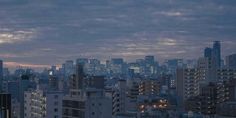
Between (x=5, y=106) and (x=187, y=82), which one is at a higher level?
(x=5, y=106)

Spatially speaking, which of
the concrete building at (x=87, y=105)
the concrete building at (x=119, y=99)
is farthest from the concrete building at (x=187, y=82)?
the concrete building at (x=87, y=105)

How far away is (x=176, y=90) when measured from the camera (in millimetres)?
62375

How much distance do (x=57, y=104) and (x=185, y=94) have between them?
2634cm

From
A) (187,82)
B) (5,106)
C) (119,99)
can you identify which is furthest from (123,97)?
(5,106)

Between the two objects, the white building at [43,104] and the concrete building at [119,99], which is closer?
the white building at [43,104]

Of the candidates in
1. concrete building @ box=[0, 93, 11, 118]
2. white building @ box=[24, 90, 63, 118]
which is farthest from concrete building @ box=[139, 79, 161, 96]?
concrete building @ box=[0, 93, 11, 118]

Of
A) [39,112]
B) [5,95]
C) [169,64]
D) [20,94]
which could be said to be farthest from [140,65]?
[5,95]

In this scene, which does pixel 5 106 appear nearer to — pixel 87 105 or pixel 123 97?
pixel 87 105

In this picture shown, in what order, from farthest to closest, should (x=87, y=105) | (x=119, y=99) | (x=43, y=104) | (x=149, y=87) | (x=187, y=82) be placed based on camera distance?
1. (x=149, y=87)
2. (x=187, y=82)
3. (x=119, y=99)
4. (x=43, y=104)
5. (x=87, y=105)

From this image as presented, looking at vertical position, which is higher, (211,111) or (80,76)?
(80,76)

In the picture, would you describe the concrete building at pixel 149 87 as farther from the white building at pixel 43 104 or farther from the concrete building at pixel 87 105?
the concrete building at pixel 87 105

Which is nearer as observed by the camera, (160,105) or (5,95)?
(5,95)

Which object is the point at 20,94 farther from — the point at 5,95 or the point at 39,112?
the point at 5,95

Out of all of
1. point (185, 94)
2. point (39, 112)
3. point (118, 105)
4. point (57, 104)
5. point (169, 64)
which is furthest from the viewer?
point (169, 64)
